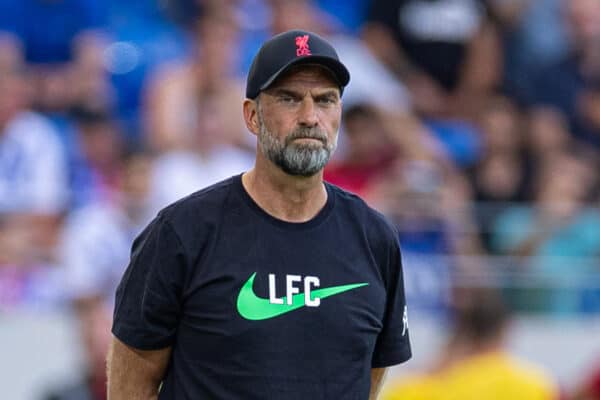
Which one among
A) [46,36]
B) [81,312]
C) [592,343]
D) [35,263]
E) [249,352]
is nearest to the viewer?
[249,352]

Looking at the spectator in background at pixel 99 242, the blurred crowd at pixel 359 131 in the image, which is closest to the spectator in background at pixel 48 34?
the blurred crowd at pixel 359 131

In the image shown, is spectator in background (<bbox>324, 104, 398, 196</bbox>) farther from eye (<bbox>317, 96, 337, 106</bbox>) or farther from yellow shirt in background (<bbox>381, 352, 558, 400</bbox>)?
eye (<bbox>317, 96, 337, 106</bbox>)

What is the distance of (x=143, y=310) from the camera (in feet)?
11.6

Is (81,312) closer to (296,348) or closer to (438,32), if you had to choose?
(296,348)

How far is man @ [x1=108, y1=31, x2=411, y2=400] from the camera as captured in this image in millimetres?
3506

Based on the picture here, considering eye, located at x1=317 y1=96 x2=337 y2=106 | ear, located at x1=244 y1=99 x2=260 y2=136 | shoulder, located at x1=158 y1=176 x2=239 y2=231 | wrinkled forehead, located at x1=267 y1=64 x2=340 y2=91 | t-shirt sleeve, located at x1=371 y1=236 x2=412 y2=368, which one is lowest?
t-shirt sleeve, located at x1=371 y1=236 x2=412 y2=368

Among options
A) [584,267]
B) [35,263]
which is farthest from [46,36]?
[584,267]

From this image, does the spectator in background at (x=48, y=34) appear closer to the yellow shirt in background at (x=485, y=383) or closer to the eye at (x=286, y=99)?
the yellow shirt in background at (x=485, y=383)

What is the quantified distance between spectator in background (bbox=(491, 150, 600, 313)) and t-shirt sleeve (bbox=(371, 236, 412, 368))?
166 inches

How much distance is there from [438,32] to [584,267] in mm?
2576

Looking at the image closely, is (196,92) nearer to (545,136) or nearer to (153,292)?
(545,136)

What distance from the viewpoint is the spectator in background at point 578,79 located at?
9.93m

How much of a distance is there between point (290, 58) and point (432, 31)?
6666 mm

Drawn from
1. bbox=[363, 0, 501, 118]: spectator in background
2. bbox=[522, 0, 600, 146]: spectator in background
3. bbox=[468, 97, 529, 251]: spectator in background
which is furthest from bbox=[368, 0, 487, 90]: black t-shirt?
bbox=[522, 0, 600, 146]: spectator in background
